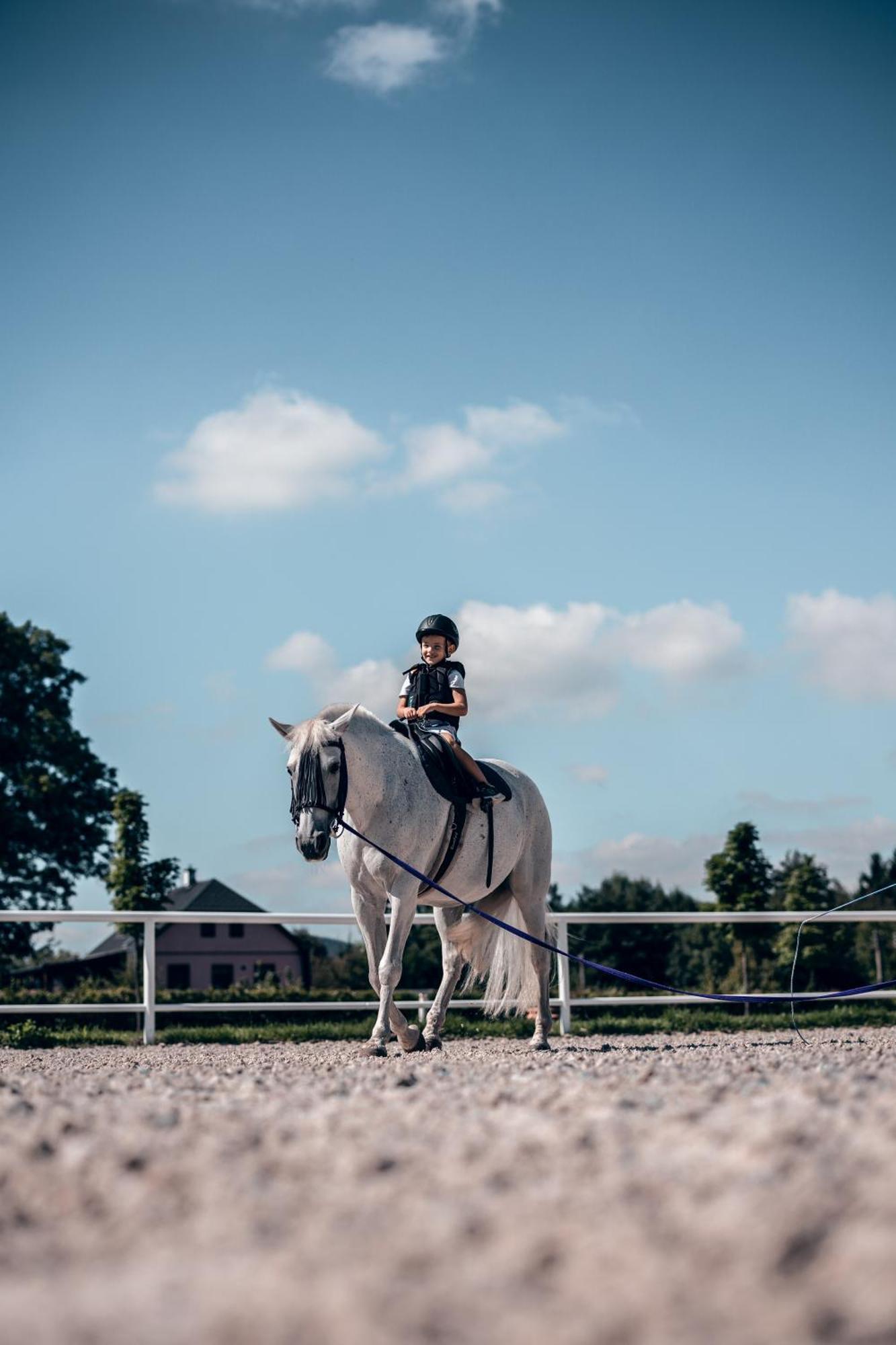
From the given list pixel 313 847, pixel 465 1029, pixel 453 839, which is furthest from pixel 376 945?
pixel 465 1029

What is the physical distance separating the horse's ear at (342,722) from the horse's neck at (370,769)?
0.04 metres

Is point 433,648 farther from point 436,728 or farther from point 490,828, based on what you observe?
point 490,828

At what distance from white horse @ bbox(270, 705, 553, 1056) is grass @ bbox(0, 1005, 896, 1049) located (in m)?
2.17

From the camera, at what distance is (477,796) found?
817 cm

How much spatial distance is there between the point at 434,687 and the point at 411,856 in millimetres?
1262

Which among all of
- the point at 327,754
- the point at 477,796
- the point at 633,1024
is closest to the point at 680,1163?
the point at 327,754

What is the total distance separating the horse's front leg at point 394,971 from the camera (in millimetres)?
7332

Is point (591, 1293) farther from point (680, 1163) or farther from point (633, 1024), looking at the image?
point (633, 1024)

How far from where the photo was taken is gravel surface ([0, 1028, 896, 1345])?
1.78 metres

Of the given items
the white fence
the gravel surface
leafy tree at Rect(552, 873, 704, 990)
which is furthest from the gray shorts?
leafy tree at Rect(552, 873, 704, 990)

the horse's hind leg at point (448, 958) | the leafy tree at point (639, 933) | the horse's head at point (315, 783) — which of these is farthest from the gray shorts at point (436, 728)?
the leafy tree at point (639, 933)

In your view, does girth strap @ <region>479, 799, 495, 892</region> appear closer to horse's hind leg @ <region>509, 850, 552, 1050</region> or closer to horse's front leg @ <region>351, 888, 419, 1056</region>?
horse's hind leg @ <region>509, 850, 552, 1050</region>

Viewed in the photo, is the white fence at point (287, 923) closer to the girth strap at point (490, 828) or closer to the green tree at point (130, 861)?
the girth strap at point (490, 828)

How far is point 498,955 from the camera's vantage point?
9055 millimetres
